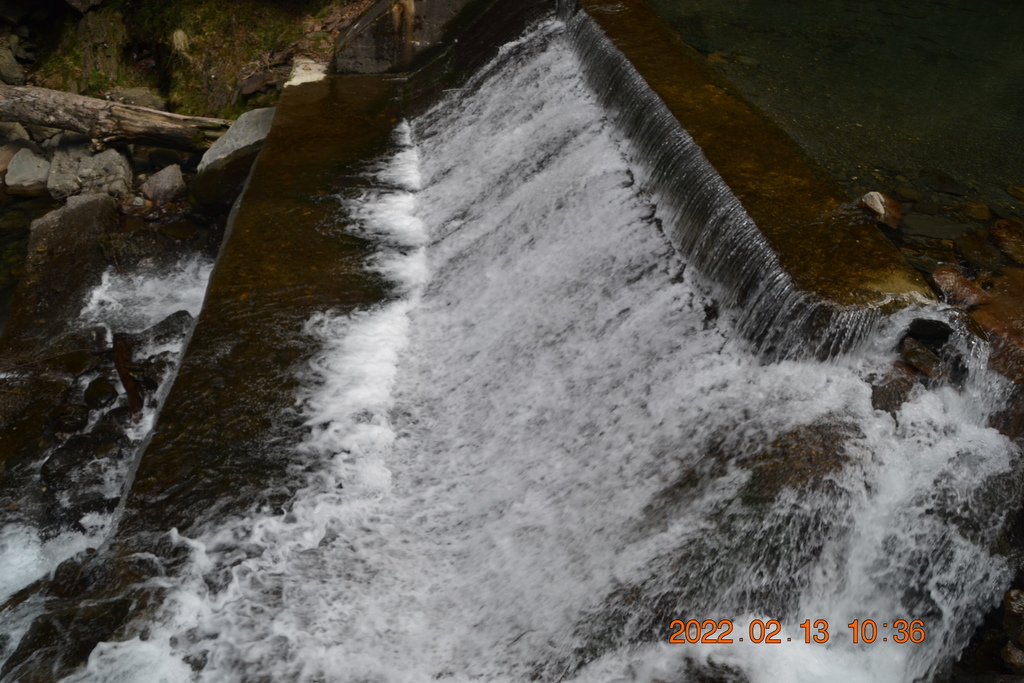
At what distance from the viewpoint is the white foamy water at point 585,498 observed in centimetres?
296

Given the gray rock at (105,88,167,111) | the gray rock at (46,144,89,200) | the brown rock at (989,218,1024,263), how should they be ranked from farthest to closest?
the gray rock at (105,88,167,111), the gray rock at (46,144,89,200), the brown rock at (989,218,1024,263)

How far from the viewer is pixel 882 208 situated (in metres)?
4.43

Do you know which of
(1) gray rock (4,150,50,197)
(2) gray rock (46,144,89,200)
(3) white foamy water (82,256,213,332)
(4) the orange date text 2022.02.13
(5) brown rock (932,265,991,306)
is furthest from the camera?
(1) gray rock (4,150,50,197)

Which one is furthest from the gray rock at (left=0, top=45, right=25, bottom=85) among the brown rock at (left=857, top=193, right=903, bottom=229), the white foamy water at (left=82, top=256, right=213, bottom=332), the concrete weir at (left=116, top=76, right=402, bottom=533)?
the brown rock at (left=857, top=193, right=903, bottom=229)

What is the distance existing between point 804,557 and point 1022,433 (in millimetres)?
1096

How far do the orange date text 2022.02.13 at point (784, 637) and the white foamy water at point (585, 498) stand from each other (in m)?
0.02

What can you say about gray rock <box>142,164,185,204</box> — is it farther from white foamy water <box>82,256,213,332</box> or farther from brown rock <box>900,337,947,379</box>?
brown rock <box>900,337,947,379</box>

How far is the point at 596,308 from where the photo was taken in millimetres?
4484

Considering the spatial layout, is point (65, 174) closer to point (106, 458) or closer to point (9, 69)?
point (9, 69)

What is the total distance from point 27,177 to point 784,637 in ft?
26.9

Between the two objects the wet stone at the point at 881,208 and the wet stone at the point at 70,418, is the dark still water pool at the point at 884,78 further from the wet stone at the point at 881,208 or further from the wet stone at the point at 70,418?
the wet stone at the point at 70,418

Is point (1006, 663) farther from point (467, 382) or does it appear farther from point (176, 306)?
point (176, 306)

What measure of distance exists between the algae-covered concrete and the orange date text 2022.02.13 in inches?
54.4

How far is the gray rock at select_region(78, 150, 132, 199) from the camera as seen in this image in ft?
24.2
